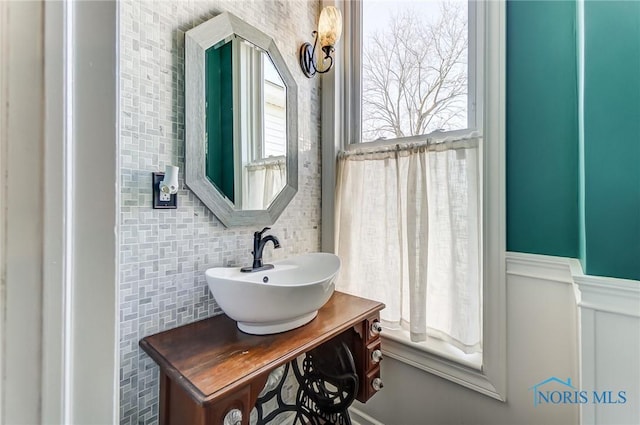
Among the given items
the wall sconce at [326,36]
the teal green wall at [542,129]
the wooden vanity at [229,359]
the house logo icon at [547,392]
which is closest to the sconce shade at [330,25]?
the wall sconce at [326,36]

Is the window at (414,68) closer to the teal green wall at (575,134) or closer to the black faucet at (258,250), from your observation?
the teal green wall at (575,134)

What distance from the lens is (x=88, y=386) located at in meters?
0.30

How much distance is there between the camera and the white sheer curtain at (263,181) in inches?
46.2

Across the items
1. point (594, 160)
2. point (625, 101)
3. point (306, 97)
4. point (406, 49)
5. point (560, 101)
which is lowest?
point (594, 160)

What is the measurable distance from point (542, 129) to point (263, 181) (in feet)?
3.74

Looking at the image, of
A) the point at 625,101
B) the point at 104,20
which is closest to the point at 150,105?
the point at 104,20

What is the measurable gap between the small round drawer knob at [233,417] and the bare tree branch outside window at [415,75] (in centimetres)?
131

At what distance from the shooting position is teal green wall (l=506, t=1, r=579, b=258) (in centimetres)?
90

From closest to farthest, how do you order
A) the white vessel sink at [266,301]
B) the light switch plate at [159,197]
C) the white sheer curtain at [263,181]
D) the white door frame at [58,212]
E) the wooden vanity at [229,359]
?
the white door frame at [58,212] → the wooden vanity at [229,359] → the white vessel sink at [266,301] → the light switch plate at [159,197] → the white sheer curtain at [263,181]

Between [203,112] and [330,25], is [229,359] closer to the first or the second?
[203,112]

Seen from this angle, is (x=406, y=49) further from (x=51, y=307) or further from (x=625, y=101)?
(x=51, y=307)

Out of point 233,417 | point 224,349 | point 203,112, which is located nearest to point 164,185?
point 203,112

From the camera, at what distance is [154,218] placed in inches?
34.4

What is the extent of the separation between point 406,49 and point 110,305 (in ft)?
5.22
